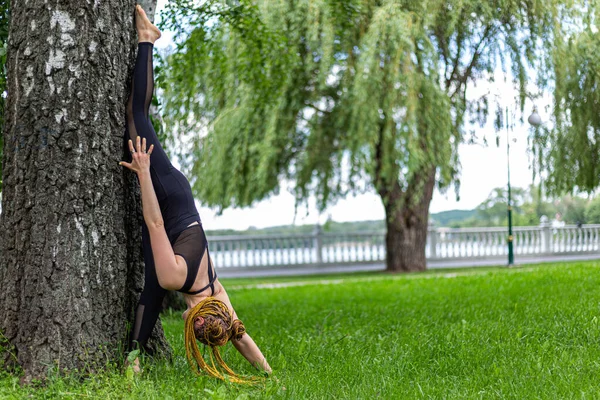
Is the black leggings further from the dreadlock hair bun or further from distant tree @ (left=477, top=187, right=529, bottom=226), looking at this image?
distant tree @ (left=477, top=187, right=529, bottom=226)

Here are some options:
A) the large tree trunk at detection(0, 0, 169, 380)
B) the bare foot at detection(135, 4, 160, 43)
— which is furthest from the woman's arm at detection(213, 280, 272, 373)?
the bare foot at detection(135, 4, 160, 43)

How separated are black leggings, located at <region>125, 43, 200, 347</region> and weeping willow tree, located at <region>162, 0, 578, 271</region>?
19.7 ft

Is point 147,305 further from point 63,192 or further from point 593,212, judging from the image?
point 593,212

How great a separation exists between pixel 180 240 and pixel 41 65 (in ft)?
4.23

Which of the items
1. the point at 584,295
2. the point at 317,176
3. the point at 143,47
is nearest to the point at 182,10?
the point at 143,47

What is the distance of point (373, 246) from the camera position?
21.2 metres

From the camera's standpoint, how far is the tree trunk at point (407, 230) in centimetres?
1659

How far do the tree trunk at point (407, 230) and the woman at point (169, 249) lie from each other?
1240cm

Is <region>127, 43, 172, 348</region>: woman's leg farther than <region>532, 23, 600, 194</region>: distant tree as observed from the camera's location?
No

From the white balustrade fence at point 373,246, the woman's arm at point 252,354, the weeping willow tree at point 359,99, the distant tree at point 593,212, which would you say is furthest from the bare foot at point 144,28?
the distant tree at point 593,212

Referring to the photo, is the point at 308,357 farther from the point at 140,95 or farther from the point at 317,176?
the point at 317,176

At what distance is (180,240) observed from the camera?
3.99 m

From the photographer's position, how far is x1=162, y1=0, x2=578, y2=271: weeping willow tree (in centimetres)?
1289

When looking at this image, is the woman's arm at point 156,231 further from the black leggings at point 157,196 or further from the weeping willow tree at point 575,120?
the weeping willow tree at point 575,120
